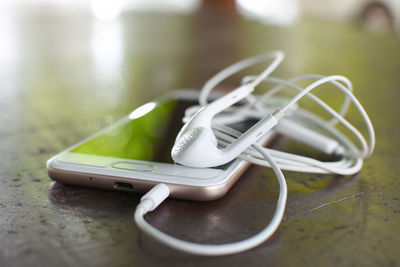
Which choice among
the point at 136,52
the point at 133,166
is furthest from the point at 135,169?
the point at 136,52

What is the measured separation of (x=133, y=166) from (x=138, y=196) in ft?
0.10

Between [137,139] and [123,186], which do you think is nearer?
[123,186]

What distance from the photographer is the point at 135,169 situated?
1.35 ft

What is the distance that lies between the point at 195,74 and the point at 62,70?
0.30 m

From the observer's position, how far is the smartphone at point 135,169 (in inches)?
15.3

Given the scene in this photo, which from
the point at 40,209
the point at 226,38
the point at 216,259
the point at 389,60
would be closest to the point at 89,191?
the point at 40,209

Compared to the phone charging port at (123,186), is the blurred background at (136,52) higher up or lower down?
lower down

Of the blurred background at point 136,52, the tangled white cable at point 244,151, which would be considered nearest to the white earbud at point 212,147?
the tangled white cable at point 244,151

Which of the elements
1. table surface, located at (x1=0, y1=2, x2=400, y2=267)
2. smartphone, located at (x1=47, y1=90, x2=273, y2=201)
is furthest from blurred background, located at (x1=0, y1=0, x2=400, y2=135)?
smartphone, located at (x1=47, y1=90, x2=273, y2=201)

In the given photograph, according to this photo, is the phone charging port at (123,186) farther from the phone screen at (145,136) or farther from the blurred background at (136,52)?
the blurred background at (136,52)

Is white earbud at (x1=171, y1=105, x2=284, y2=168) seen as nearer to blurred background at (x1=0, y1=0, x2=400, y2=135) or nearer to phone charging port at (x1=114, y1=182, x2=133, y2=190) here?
phone charging port at (x1=114, y1=182, x2=133, y2=190)

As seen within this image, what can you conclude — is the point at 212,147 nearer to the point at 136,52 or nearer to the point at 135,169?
the point at 135,169

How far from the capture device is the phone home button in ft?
1.35

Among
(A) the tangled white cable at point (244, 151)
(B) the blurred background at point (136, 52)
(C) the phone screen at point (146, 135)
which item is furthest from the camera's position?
(B) the blurred background at point (136, 52)
